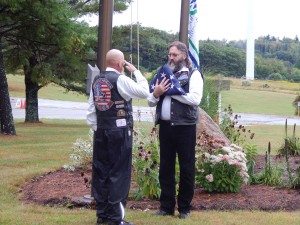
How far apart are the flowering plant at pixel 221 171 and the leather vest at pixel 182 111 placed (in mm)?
1504

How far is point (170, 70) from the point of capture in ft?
22.1

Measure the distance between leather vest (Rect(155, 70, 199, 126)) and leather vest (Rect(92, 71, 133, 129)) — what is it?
0.55 metres

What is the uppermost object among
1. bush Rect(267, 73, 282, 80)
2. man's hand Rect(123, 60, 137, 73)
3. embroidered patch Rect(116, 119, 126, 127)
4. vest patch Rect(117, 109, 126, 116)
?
bush Rect(267, 73, 282, 80)

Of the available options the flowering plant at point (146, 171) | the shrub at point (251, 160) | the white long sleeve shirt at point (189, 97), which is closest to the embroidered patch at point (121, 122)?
the white long sleeve shirt at point (189, 97)

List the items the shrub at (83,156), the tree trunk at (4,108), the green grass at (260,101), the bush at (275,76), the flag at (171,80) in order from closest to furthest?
the flag at (171,80)
the shrub at (83,156)
the tree trunk at (4,108)
the green grass at (260,101)
the bush at (275,76)

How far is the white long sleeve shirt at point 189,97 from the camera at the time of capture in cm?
663

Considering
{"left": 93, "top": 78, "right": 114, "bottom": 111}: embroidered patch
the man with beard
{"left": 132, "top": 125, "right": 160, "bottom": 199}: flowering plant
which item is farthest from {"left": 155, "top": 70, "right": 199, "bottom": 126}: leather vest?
{"left": 132, "top": 125, "right": 160, "bottom": 199}: flowering plant

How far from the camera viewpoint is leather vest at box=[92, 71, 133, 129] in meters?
6.24

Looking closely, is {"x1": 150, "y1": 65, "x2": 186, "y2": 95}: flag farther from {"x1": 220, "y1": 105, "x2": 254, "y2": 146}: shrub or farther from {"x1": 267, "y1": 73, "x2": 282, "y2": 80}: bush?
{"x1": 267, "y1": 73, "x2": 282, "y2": 80}: bush

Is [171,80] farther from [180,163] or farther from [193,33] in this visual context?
[193,33]

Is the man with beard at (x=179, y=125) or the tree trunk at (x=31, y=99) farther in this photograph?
the tree trunk at (x=31, y=99)

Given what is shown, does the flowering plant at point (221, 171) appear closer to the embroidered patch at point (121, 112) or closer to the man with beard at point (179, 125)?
the man with beard at point (179, 125)

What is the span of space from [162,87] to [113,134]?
2.55ft

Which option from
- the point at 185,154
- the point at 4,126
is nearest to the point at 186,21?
the point at 185,154
